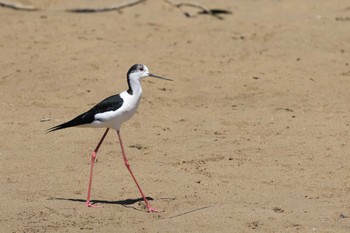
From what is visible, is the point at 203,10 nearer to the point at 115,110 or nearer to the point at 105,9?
the point at 105,9

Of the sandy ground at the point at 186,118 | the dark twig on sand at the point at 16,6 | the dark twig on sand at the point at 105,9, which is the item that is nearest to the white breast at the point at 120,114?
the sandy ground at the point at 186,118

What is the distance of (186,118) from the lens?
31.8 ft

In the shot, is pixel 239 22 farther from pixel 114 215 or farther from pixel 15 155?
pixel 114 215

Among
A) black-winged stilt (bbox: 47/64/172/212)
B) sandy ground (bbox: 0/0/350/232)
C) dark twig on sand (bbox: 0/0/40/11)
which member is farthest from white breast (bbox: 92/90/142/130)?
dark twig on sand (bbox: 0/0/40/11)

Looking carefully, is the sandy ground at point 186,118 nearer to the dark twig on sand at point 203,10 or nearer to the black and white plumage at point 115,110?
the dark twig on sand at point 203,10

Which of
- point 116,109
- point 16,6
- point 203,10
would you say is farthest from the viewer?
point 203,10

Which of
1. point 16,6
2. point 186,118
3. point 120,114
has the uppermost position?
point 16,6

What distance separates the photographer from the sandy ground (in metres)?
7.09

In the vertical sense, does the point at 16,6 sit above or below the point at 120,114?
above

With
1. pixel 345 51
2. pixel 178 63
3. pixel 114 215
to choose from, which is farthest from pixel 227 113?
pixel 114 215

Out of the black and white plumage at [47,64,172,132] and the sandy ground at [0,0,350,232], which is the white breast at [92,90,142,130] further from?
the sandy ground at [0,0,350,232]

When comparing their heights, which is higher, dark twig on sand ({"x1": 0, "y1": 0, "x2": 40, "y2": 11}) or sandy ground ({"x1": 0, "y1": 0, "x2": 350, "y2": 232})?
dark twig on sand ({"x1": 0, "y1": 0, "x2": 40, "y2": 11})

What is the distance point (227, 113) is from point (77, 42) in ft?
8.50

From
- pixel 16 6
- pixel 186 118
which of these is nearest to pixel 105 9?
pixel 16 6
